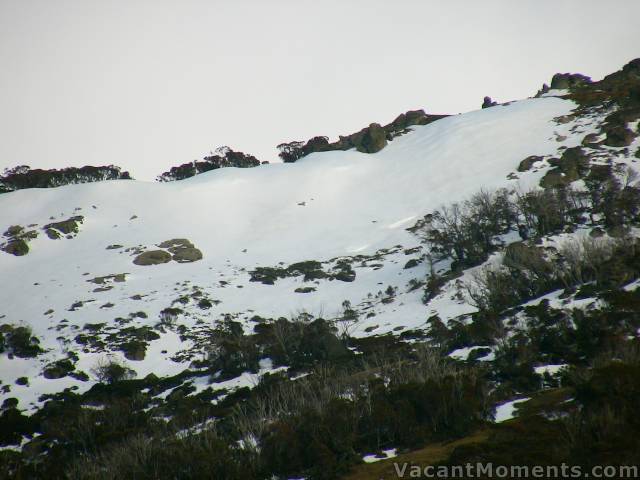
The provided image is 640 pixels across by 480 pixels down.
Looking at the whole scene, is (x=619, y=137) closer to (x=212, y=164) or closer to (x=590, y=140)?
(x=590, y=140)

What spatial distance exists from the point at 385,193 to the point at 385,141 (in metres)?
30.7

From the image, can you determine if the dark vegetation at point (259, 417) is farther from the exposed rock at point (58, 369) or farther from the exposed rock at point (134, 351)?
the exposed rock at point (58, 369)

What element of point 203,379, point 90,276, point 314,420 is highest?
point 90,276

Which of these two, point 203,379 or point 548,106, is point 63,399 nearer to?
point 203,379

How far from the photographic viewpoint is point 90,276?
63.5m

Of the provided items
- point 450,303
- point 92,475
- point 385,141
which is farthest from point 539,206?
point 385,141

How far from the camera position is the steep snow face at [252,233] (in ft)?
164

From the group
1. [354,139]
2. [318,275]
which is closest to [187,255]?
[318,275]

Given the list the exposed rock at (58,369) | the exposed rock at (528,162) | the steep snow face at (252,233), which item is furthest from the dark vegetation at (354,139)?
the exposed rock at (58,369)

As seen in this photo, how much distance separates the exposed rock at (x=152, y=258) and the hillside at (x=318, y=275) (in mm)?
314

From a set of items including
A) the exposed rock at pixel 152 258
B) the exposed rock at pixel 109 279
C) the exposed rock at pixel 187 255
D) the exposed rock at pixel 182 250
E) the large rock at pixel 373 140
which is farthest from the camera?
the large rock at pixel 373 140

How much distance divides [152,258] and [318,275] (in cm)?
2889

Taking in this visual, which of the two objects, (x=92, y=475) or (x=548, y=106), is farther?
(x=548, y=106)

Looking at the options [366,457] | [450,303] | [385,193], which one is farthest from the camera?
[385,193]
